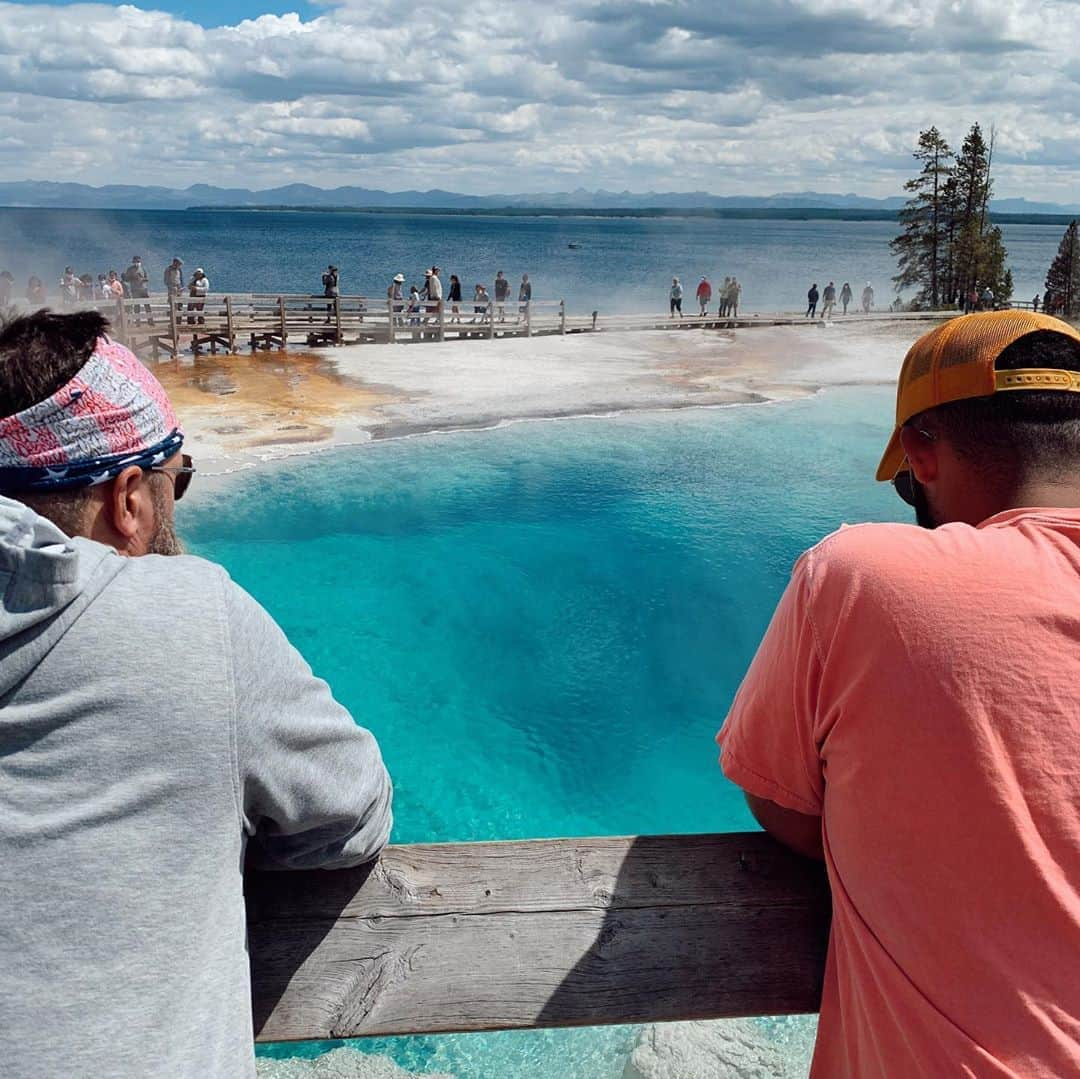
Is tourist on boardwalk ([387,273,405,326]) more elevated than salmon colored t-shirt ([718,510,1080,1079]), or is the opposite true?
salmon colored t-shirt ([718,510,1080,1079])

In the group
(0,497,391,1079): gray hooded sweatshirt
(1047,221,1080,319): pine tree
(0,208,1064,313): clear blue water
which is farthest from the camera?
(0,208,1064,313): clear blue water

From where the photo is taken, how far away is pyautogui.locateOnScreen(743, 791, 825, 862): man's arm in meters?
1.57

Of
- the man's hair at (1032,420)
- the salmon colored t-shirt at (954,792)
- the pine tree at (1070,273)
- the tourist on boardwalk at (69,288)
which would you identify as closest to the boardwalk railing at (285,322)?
the tourist on boardwalk at (69,288)

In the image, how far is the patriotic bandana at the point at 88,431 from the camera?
1.30 metres

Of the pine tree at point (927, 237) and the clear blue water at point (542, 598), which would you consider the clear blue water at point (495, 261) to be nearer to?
the pine tree at point (927, 237)

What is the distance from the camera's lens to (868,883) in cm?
129

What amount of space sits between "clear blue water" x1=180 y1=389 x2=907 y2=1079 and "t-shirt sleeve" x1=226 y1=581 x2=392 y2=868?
4.84m

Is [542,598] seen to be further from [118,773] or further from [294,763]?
[118,773]

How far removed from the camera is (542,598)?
38.8 feet

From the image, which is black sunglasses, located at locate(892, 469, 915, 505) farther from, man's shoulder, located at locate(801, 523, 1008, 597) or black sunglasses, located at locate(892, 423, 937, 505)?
man's shoulder, located at locate(801, 523, 1008, 597)

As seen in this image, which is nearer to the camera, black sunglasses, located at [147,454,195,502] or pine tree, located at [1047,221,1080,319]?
black sunglasses, located at [147,454,195,502]

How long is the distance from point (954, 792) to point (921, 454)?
61cm

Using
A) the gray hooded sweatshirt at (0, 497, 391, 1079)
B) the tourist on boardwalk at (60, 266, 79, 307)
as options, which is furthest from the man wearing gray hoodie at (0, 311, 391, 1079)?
the tourist on boardwalk at (60, 266, 79, 307)

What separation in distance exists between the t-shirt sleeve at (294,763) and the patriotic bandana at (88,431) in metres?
0.27
